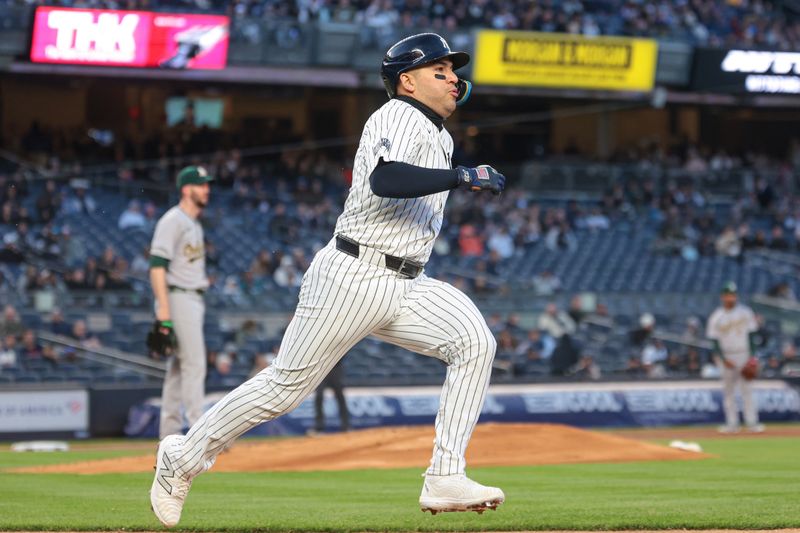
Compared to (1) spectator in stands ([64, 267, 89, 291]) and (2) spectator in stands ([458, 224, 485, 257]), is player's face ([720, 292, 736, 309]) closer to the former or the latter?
(2) spectator in stands ([458, 224, 485, 257])

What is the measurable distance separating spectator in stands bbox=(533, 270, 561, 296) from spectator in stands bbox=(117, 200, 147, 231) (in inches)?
287

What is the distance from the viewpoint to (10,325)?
19.8 meters

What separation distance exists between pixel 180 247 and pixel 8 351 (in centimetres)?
935

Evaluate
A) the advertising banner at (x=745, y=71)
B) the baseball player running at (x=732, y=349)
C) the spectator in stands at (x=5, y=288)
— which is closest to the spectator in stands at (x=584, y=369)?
the baseball player running at (x=732, y=349)

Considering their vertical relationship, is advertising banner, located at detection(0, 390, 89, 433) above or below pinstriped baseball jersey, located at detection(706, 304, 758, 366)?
below

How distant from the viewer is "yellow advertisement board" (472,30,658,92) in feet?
99.2

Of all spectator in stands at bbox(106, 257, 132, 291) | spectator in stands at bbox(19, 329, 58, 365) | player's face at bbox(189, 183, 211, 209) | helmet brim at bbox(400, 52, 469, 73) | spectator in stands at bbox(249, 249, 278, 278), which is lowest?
spectator in stands at bbox(19, 329, 58, 365)

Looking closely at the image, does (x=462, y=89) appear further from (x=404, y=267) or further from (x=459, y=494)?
(x=459, y=494)

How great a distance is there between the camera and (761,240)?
30391mm

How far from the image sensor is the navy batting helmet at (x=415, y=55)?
5988 millimetres

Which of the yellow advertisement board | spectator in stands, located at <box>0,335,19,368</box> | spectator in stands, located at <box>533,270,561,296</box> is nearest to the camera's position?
spectator in stands, located at <box>0,335,19,368</box>

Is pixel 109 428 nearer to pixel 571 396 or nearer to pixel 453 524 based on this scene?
pixel 571 396

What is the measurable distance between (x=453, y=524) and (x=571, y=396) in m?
13.3

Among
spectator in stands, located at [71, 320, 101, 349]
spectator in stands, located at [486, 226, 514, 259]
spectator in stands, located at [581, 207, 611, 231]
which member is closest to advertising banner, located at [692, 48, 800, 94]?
spectator in stands, located at [581, 207, 611, 231]
